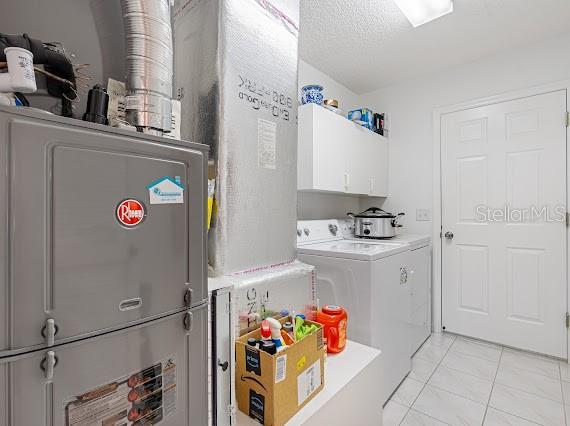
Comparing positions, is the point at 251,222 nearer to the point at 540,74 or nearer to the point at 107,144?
the point at 107,144

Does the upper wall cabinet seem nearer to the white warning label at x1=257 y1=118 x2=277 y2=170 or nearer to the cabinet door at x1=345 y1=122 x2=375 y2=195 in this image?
the cabinet door at x1=345 y1=122 x2=375 y2=195

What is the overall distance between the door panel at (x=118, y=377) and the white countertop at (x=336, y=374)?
1.00 ft

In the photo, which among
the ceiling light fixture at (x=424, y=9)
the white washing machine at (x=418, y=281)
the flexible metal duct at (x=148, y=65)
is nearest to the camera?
the flexible metal duct at (x=148, y=65)

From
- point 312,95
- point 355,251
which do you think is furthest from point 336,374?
point 312,95

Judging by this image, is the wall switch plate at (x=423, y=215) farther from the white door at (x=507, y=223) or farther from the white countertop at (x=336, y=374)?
the white countertop at (x=336, y=374)

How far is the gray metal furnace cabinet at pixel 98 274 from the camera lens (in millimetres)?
524

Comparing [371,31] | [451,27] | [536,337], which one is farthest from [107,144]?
[536,337]

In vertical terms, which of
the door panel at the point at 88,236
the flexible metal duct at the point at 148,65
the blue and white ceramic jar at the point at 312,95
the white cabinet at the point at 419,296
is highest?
the blue and white ceramic jar at the point at 312,95

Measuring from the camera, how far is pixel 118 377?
0.65m

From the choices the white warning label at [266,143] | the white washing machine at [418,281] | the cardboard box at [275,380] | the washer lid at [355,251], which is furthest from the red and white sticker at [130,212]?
the white washing machine at [418,281]

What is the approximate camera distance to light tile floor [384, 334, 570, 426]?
5.82 ft

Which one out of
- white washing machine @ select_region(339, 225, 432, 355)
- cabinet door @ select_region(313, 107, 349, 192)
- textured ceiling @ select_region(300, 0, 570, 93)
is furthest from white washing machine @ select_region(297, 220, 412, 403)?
textured ceiling @ select_region(300, 0, 570, 93)

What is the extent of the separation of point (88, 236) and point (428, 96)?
3.36 m

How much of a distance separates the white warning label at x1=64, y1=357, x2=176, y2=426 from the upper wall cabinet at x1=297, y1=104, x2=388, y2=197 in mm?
1699
